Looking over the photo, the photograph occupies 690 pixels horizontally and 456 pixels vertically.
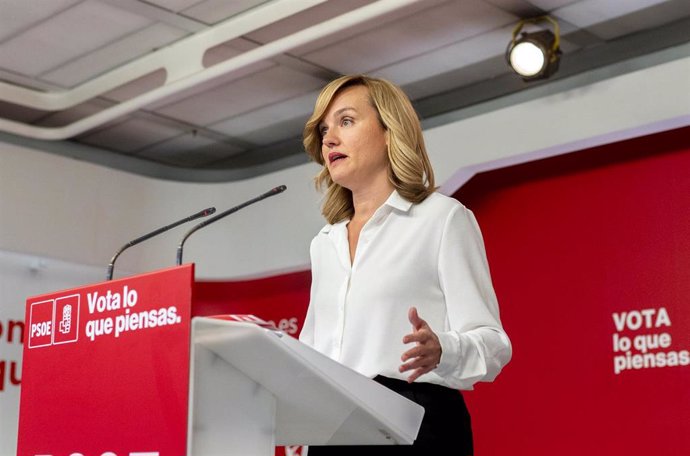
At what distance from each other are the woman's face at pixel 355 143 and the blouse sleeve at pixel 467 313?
20 centimetres

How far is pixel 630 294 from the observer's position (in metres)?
4.23

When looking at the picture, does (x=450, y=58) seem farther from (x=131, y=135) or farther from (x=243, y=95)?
(x=131, y=135)

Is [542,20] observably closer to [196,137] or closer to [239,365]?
[196,137]

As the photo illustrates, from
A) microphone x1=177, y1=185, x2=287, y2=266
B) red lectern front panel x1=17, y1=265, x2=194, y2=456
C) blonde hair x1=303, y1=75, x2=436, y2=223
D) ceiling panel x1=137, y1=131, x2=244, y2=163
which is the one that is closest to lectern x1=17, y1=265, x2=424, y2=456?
red lectern front panel x1=17, y1=265, x2=194, y2=456

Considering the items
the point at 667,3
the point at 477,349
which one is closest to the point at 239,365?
the point at 477,349

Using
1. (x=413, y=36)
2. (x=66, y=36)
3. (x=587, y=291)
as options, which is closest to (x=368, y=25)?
(x=413, y=36)

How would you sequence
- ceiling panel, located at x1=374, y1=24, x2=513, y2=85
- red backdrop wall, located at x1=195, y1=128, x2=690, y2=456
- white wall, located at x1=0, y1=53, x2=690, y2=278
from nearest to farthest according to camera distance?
red backdrop wall, located at x1=195, y1=128, x2=690, y2=456, white wall, located at x1=0, y1=53, x2=690, y2=278, ceiling panel, located at x1=374, y1=24, x2=513, y2=85

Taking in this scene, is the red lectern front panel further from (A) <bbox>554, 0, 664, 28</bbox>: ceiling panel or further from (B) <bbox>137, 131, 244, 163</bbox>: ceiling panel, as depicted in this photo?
(B) <bbox>137, 131, 244, 163</bbox>: ceiling panel

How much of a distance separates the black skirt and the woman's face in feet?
1.24

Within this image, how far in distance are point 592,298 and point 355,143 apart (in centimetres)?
288

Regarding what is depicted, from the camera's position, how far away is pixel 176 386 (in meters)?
1.20

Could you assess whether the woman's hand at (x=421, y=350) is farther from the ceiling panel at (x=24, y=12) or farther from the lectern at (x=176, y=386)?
the ceiling panel at (x=24, y=12)

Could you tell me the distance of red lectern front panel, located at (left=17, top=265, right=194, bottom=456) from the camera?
1.21 metres

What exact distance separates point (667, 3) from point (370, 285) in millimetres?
3082
